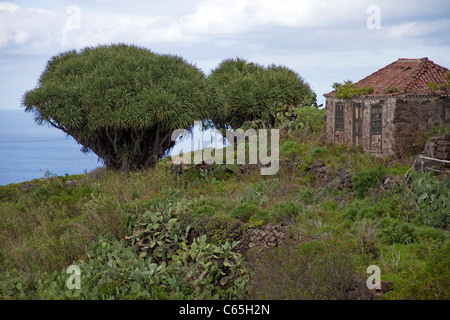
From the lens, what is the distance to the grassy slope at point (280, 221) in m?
7.79

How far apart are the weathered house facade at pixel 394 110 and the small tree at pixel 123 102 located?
16.8 ft

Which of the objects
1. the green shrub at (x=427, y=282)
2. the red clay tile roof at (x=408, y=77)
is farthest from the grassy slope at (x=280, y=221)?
the red clay tile roof at (x=408, y=77)

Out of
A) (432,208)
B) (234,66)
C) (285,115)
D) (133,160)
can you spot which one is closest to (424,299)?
(432,208)

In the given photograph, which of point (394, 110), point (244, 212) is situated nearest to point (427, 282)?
point (244, 212)

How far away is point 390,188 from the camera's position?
456 inches

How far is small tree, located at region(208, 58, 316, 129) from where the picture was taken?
2252cm

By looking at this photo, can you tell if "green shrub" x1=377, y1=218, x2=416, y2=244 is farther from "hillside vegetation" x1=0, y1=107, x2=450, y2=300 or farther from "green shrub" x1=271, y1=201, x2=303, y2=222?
"green shrub" x1=271, y1=201, x2=303, y2=222

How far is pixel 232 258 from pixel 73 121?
33.6ft

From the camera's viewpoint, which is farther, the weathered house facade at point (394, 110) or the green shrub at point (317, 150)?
the green shrub at point (317, 150)

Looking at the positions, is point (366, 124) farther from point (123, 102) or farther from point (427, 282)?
point (427, 282)

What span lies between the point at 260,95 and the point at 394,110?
8.99m

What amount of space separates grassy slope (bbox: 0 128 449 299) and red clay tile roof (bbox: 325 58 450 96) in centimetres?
232

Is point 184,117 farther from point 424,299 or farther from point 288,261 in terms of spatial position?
point 424,299

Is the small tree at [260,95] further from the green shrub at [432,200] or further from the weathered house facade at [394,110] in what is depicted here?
the green shrub at [432,200]
